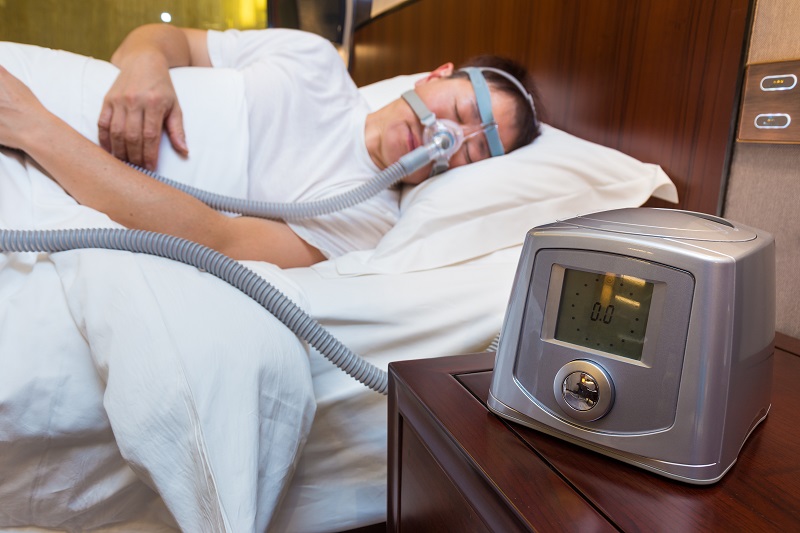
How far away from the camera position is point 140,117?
98 centimetres

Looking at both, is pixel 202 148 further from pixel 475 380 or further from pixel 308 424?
pixel 475 380

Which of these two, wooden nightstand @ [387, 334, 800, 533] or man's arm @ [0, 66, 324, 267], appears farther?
man's arm @ [0, 66, 324, 267]

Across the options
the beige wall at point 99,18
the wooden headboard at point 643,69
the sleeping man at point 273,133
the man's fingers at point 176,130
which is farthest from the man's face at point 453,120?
the beige wall at point 99,18

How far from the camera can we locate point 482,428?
1.48 ft

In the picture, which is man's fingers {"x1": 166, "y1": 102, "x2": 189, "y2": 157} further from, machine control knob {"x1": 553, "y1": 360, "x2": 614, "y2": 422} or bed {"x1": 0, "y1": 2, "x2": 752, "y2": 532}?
machine control knob {"x1": 553, "y1": 360, "x2": 614, "y2": 422}

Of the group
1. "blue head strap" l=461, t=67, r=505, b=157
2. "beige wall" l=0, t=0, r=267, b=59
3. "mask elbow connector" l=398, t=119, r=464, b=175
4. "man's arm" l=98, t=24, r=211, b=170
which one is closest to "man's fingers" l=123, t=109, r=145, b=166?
"man's arm" l=98, t=24, r=211, b=170

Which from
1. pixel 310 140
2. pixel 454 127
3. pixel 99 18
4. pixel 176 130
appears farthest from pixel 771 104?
pixel 99 18

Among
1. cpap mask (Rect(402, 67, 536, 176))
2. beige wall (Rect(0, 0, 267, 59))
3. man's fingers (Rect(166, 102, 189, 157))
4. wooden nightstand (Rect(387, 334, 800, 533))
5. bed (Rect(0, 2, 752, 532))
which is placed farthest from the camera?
beige wall (Rect(0, 0, 267, 59))

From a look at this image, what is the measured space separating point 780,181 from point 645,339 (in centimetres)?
48

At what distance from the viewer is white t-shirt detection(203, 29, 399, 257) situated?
1137mm

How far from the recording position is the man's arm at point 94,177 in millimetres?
858

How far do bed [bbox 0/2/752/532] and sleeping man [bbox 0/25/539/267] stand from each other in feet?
0.25

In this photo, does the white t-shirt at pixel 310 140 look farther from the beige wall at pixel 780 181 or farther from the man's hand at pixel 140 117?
the beige wall at pixel 780 181

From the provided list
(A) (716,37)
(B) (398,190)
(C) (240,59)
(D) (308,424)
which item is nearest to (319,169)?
(B) (398,190)
